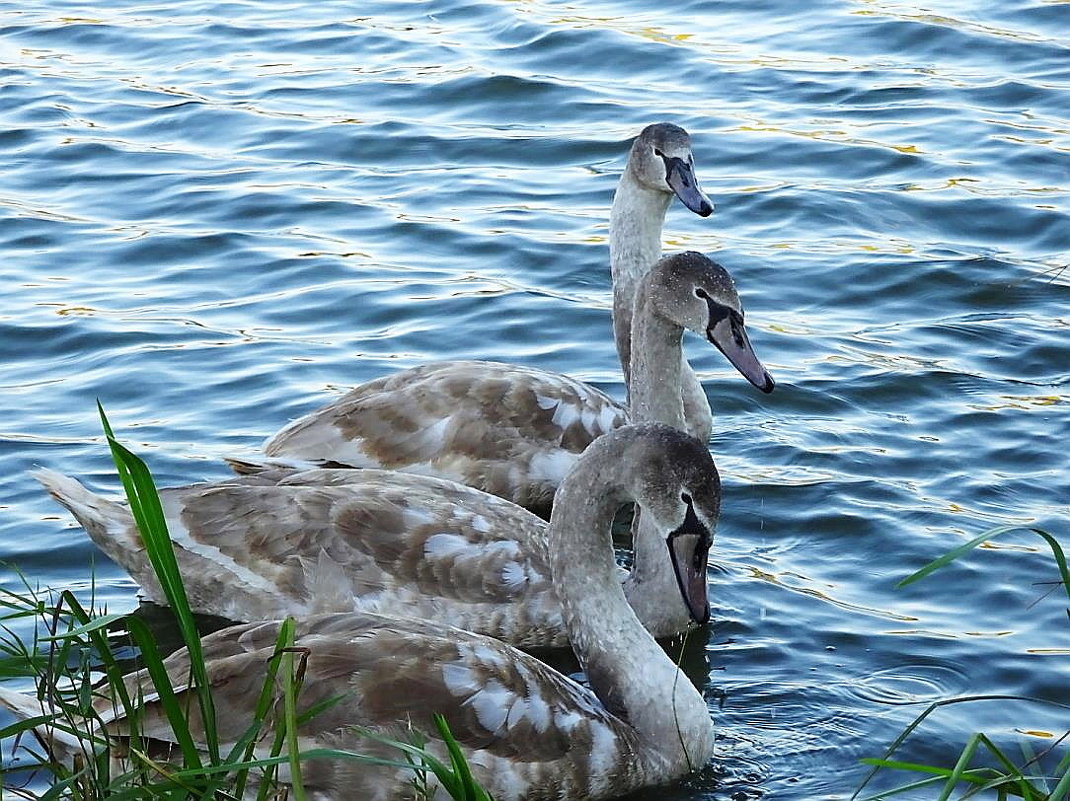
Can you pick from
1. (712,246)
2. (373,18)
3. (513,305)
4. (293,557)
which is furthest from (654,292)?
(373,18)

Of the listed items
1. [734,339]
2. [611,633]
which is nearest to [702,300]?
[734,339]

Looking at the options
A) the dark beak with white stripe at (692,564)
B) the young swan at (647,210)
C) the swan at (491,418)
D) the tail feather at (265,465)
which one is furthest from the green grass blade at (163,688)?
the young swan at (647,210)

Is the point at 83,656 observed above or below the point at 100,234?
above

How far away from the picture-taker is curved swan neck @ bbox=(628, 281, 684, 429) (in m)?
7.58

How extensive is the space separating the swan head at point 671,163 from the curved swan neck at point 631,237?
4.5 inches

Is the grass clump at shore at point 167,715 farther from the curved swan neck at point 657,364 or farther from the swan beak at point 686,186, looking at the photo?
the swan beak at point 686,186

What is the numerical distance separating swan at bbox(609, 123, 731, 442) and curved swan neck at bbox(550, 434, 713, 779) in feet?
7.75

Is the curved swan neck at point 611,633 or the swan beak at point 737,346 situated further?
the swan beak at point 737,346

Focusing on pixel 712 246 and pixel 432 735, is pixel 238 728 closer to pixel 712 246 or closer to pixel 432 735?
pixel 432 735

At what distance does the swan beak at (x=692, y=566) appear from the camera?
19.9 feet

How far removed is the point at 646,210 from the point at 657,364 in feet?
4.72

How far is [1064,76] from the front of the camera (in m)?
12.6

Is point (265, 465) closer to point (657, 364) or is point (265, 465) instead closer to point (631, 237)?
point (657, 364)

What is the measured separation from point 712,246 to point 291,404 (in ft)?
9.04
